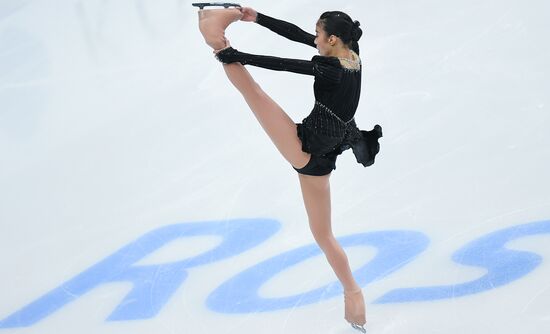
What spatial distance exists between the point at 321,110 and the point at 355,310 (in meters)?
0.88

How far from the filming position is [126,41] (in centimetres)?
701

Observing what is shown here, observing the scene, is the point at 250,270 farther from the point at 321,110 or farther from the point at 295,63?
the point at 295,63

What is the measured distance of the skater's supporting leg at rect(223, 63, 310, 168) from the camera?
3.10 m

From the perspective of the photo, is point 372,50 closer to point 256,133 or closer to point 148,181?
point 256,133

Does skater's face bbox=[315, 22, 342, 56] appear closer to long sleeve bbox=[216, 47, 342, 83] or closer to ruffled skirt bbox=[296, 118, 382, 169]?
long sleeve bbox=[216, 47, 342, 83]

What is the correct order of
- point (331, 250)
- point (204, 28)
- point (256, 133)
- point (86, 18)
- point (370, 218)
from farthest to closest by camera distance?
1. point (86, 18)
2. point (256, 133)
3. point (370, 218)
4. point (331, 250)
5. point (204, 28)

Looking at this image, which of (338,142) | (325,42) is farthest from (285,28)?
(338,142)

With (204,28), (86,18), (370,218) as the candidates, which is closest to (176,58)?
(86,18)

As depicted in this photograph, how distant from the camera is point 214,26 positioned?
3.05 meters

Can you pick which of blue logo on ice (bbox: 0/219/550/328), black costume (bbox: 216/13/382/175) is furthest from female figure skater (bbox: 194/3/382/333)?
blue logo on ice (bbox: 0/219/550/328)

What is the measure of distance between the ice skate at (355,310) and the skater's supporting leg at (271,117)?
64cm

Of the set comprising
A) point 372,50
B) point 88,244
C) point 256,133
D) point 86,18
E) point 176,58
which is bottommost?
point 88,244

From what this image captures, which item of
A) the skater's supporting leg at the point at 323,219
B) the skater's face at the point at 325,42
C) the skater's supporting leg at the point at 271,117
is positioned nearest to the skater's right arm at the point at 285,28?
the skater's face at the point at 325,42

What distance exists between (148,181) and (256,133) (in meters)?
0.83
